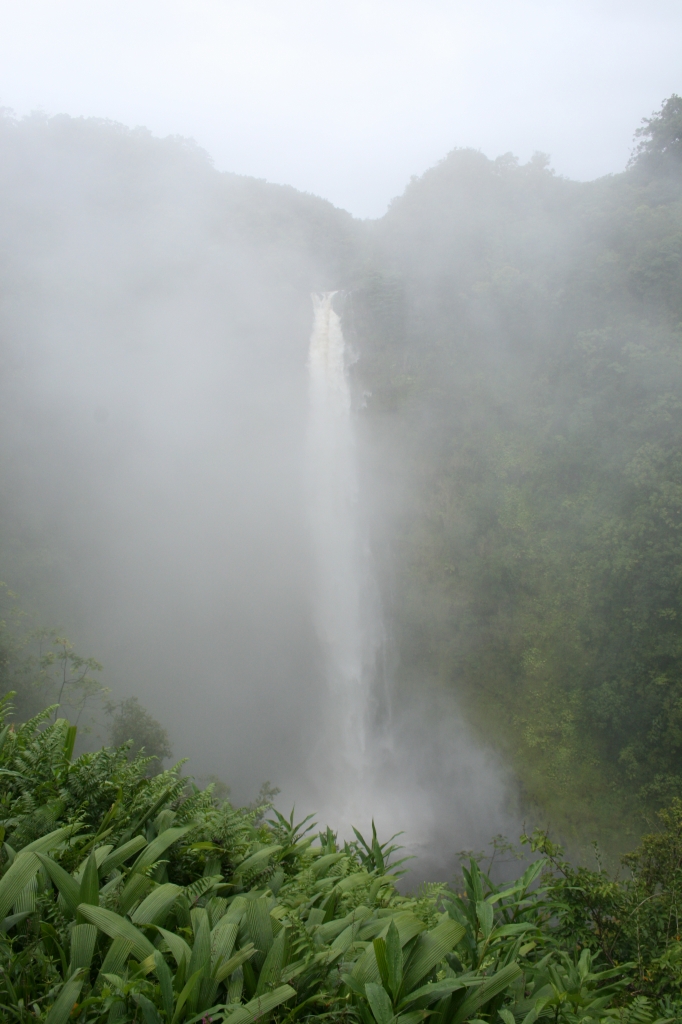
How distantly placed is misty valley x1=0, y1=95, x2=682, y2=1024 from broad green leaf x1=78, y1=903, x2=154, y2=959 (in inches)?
135

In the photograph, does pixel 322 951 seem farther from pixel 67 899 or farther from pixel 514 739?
pixel 514 739

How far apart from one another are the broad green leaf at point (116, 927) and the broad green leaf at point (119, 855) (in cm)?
41

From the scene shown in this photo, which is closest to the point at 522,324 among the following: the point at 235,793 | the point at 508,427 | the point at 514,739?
the point at 508,427

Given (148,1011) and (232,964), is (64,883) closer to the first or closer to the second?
(148,1011)

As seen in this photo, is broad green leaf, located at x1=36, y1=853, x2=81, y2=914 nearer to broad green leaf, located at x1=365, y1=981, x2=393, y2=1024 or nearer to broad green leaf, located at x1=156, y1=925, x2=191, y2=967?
broad green leaf, located at x1=156, y1=925, x2=191, y2=967

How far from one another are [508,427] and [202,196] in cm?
2665

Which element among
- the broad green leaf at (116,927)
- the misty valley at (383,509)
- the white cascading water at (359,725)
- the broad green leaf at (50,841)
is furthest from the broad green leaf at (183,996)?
the white cascading water at (359,725)

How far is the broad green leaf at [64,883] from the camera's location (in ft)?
6.43

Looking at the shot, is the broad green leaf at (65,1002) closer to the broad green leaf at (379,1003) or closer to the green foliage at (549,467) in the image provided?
the broad green leaf at (379,1003)

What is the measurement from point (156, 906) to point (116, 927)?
20 centimetres

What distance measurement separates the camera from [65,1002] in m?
1.62

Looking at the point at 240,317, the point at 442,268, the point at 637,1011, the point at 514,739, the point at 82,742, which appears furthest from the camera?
the point at 240,317

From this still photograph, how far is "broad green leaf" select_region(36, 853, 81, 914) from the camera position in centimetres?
196

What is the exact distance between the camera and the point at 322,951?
6.64 ft
